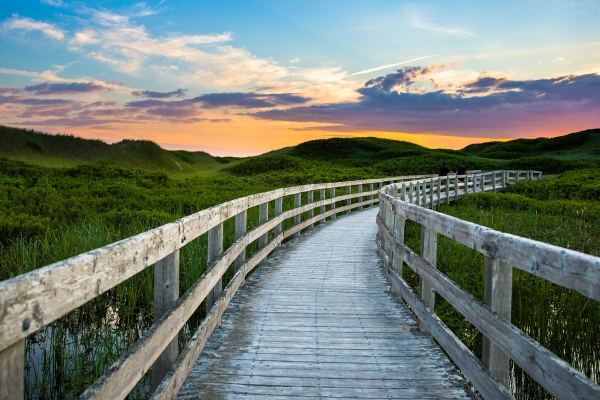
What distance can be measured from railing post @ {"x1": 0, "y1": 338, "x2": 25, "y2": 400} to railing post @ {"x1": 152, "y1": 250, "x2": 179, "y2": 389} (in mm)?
1492

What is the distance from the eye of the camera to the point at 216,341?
4.57m

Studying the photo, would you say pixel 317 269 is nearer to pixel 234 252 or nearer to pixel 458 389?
pixel 234 252

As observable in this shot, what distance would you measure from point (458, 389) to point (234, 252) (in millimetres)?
2968

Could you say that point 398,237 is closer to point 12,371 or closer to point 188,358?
point 188,358

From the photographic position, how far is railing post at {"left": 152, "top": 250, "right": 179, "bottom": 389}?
3.17 m

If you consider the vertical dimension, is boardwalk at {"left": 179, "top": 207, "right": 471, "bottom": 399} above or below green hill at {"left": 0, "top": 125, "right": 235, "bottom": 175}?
below

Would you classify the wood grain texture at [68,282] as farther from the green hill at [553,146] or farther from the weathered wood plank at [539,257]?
the green hill at [553,146]

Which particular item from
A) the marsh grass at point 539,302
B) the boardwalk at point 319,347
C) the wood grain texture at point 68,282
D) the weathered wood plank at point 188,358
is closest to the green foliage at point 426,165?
the marsh grass at point 539,302

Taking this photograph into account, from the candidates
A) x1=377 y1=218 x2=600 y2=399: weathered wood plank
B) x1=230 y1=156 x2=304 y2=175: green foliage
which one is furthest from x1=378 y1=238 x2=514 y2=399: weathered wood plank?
x1=230 y1=156 x2=304 y2=175: green foliage

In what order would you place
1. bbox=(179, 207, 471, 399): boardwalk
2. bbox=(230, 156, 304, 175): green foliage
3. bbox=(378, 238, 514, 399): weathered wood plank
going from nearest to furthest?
1. bbox=(378, 238, 514, 399): weathered wood plank
2. bbox=(179, 207, 471, 399): boardwalk
3. bbox=(230, 156, 304, 175): green foliage

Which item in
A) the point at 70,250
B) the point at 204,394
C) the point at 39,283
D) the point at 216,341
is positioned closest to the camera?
the point at 39,283

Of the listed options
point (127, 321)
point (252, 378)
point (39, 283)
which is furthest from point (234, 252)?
point (39, 283)

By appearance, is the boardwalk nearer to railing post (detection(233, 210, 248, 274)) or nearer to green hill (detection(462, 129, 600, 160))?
railing post (detection(233, 210, 248, 274))

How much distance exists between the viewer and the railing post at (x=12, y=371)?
157 centimetres
